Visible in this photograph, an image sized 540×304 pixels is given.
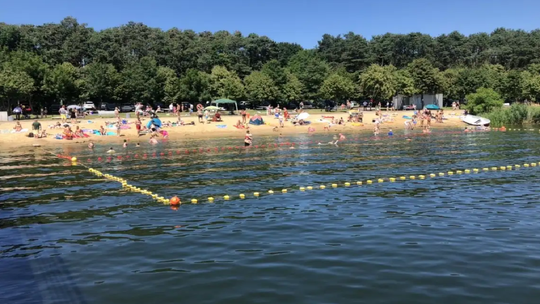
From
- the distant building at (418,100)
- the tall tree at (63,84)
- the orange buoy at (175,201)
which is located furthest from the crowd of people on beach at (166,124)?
the distant building at (418,100)

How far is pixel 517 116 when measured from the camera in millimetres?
58156

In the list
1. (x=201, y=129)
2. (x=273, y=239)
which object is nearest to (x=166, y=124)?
(x=201, y=129)

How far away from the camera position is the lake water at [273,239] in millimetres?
8070

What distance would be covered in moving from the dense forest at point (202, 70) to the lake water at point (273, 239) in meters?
49.3

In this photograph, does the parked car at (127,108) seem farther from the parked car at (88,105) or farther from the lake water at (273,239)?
the lake water at (273,239)

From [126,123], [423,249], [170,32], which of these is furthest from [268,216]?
[170,32]

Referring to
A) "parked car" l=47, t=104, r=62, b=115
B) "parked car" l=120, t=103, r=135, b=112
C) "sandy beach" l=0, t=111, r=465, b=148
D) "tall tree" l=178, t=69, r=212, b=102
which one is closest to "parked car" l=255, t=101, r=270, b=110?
"tall tree" l=178, t=69, r=212, b=102

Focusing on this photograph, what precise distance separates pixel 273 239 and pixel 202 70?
84.6 meters

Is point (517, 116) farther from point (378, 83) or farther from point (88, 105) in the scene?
point (88, 105)

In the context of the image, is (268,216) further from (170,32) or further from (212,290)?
(170,32)

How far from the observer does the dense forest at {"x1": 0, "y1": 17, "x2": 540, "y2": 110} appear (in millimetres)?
71062

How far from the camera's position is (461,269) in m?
8.87

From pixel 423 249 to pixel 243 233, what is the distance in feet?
14.3

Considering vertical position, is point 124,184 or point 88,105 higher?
point 88,105
